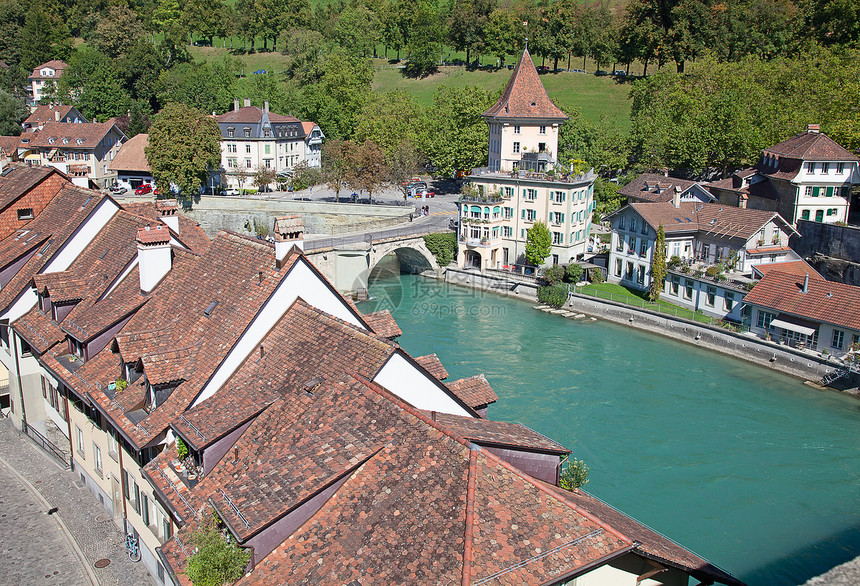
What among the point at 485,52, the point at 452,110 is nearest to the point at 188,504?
the point at 452,110

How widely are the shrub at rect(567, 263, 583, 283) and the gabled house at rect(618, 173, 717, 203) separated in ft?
28.7

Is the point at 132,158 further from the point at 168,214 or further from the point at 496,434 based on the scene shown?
the point at 496,434

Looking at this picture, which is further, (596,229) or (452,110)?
(452,110)

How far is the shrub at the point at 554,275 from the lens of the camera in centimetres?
5353

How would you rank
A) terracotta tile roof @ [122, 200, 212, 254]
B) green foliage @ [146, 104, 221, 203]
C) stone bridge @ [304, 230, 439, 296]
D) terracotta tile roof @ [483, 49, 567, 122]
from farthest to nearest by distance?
1. green foliage @ [146, 104, 221, 203]
2. terracotta tile roof @ [483, 49, 567, 122]
3. stone bridge @ [304, 230, 439, 296]
4. terracotta tile roof @ [122, 200, 212, 254]

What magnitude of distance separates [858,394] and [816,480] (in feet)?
35.1

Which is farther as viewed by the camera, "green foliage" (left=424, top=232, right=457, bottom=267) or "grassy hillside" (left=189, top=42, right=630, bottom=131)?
"grassy hillside" (left=189, top=42, right=630, bottom=131)

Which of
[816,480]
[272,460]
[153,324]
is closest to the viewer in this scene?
[272,460]

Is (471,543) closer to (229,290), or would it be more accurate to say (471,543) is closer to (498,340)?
(229,290)

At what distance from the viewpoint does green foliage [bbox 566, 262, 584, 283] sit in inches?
2130

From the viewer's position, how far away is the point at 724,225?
51281 millimetres

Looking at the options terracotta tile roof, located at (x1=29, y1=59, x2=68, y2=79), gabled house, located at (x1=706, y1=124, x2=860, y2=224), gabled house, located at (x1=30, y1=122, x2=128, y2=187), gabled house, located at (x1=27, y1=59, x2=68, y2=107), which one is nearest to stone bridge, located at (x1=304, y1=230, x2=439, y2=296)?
gabled house, located at (x1=706, y1=124, x2=860, y2=224)

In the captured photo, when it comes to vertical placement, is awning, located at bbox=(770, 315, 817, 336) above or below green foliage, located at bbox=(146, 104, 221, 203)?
below

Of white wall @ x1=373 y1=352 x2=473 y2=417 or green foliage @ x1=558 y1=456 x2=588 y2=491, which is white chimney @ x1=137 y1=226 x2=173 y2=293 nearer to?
white wall @ x1=373 y1=352 x2=473 y2=417
